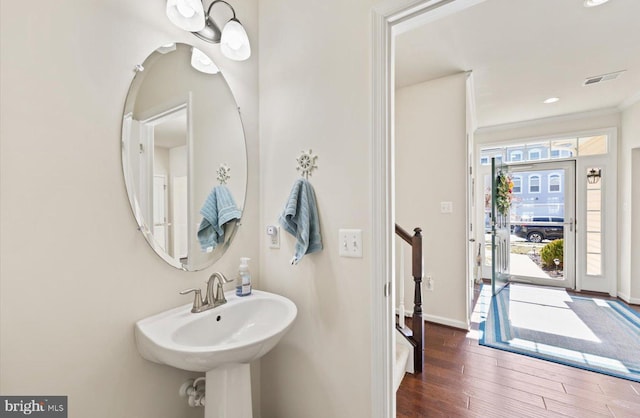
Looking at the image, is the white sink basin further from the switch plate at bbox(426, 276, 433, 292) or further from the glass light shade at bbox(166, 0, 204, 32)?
the switch plate at bbox(426, 276, 433, 292)

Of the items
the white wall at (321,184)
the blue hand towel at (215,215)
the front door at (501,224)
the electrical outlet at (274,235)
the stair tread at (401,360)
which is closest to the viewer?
the white wall at (321,184)

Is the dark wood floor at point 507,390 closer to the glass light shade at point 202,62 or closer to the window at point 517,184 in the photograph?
the glass light shade at point 202,62

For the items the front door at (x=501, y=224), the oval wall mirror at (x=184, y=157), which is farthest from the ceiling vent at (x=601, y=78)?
the oval wall mirror at (x=184, y=157)

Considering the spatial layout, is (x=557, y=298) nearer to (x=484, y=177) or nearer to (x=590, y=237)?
(x=590, y=237)

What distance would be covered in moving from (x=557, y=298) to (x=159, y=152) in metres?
4.93

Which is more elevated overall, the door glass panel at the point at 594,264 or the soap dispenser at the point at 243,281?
the soap dispenser at the point at 243,281

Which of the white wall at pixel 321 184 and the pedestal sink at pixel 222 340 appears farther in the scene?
the white wall at pixel 321 184

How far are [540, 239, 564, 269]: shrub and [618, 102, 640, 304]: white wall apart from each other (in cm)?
70

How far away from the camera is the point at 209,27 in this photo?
1221mm

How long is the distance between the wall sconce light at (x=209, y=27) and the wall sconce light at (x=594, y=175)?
509 cm

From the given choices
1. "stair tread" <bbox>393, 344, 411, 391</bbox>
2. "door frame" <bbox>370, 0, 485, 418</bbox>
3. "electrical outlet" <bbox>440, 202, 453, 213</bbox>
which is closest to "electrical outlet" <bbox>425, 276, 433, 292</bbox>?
"electrical outlet" <bbox>440, 202, 453, 213</bbox>

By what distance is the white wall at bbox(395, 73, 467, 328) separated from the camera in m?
2.78

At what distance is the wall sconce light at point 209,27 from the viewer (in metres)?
1.05

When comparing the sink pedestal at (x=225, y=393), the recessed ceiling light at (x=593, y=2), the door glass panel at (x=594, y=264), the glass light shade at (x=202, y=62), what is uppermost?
the recessed ceiling light at (x=593, y=2)
